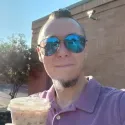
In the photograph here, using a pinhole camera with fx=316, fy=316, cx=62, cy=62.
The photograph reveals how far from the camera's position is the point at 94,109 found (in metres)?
1.78

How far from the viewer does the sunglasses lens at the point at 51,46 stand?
192cm

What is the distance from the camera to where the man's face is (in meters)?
1.84

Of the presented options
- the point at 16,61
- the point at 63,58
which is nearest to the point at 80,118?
the point at 63,58

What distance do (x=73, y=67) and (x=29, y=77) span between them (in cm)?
1238

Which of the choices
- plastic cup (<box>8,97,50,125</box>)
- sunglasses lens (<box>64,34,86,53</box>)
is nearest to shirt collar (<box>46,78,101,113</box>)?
sunglasses lens (<box>64,34,86,53</box>)

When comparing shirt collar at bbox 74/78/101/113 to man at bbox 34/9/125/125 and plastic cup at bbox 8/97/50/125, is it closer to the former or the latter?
man at bbox 34/9/125/125

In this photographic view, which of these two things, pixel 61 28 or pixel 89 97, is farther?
pixel 61 28

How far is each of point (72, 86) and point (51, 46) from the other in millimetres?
274

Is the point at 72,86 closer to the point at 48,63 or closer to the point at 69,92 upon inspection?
the point at 69,92

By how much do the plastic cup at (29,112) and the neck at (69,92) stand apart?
1.36 ft

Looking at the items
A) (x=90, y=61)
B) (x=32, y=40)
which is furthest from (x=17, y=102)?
(x=32, y=40)

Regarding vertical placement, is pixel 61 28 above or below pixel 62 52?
above

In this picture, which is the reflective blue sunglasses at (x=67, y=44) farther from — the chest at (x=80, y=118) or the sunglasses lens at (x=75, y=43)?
the chest at (x=80, y=118)

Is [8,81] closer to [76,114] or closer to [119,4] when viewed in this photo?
[119,4]
